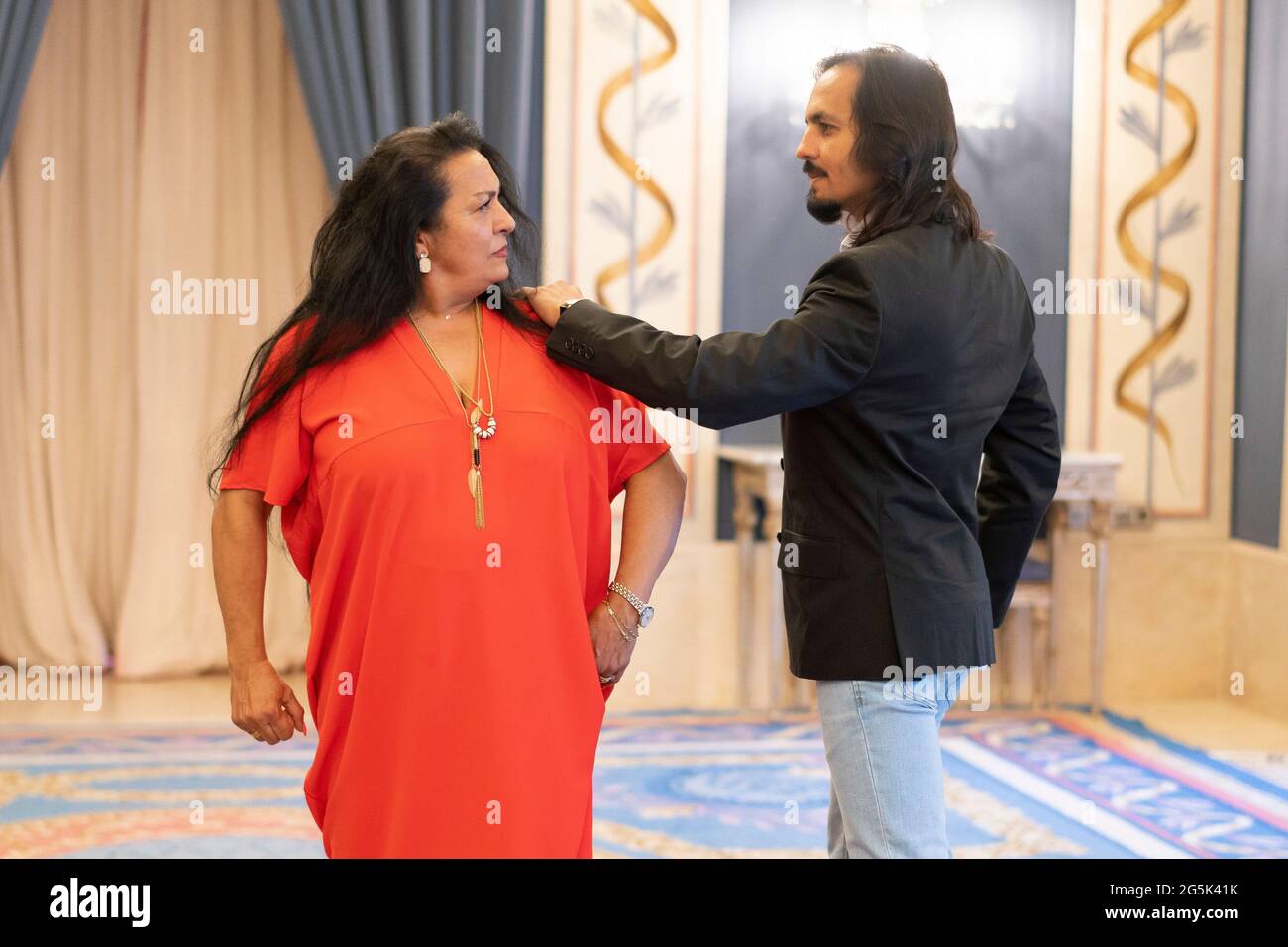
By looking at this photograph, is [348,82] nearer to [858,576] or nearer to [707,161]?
[707,161]

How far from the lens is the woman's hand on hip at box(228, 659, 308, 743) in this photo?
77.6 inches

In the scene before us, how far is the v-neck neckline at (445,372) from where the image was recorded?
6.41 ft

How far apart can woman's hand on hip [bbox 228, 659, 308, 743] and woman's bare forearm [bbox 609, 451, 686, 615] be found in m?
0.52

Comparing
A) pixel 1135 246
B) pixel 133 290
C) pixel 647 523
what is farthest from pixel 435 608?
pixel 1135 246

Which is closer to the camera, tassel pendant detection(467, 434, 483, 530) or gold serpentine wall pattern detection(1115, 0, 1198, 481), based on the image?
tassel pendant detection(467, 434, 483, 530)

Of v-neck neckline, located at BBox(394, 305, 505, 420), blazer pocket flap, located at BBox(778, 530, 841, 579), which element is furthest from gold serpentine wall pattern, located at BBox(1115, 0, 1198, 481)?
v-neck neckline, located at BBox(394, 305, 505, 420)

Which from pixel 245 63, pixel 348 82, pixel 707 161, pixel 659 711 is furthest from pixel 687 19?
pixel 659 711

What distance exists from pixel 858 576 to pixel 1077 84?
11.7 feet

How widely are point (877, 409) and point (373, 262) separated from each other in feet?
2.47

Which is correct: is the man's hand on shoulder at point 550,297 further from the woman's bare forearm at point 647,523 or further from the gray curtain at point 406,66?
the gray curtain at point 406,66

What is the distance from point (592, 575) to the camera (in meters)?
2.07

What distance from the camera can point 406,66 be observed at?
4457mm

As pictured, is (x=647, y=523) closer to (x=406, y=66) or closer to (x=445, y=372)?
(x=445, y=372)

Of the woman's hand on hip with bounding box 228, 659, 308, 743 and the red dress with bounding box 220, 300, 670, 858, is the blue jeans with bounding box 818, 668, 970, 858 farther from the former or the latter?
the woman's hand on hip with bounding box 228, 659, 308, 743
